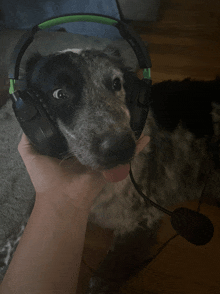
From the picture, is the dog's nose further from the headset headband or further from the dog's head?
the headset headband

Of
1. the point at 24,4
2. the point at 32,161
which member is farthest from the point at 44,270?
the point at 24,4

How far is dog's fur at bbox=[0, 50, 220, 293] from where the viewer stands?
2.03 ft

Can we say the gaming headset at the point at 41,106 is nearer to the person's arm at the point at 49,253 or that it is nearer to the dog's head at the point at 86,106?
the dog's head at the point at 86,106

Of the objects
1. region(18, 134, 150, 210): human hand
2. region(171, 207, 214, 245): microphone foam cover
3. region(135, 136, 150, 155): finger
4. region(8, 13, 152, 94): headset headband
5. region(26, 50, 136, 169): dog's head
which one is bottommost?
region(171, 207, 214, 245): microphone foam cover

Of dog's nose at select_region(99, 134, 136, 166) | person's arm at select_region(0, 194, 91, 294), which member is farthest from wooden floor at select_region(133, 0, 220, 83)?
person's arm at select_region(0, 194, 91, 294)

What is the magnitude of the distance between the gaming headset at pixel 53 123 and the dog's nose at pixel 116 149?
0.15 m

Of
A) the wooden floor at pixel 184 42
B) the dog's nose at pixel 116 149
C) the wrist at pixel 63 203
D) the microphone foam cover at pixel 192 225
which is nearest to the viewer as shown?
→ the dog's nose at pixel 116 149

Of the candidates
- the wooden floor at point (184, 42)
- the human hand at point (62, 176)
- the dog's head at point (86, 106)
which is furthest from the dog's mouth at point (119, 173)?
the wooden floor at point (184, 42)

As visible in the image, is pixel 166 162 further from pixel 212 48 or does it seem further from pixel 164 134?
pixel 212 48

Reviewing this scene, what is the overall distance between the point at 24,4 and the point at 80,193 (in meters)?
0.93

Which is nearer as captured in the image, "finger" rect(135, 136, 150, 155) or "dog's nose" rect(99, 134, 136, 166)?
"dog's nose" rect(99, 134, 136, 166)

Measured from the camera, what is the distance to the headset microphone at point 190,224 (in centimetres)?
78

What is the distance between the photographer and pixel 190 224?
2.52ft

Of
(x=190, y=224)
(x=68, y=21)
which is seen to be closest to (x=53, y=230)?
(x=190, y=224)
